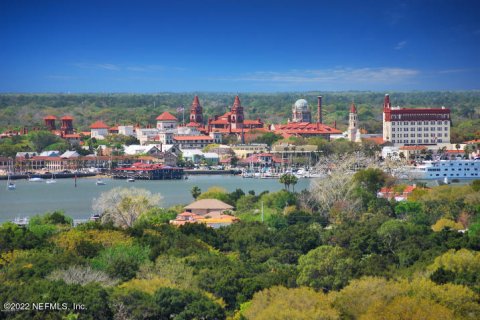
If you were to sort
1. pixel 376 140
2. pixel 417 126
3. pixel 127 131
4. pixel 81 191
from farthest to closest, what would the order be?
pixel 127 131
pixel 417 126
pixel 376 140
pixel 81 191

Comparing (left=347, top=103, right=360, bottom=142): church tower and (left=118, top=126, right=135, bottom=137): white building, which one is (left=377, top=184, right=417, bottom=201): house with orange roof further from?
(left=118, top=126, right=135, bottom=137): white building

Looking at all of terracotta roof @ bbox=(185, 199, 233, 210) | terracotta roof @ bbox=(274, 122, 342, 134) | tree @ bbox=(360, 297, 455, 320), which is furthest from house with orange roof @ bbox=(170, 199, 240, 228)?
terracotta roof @ bbox=(274, 122, 342, 134)

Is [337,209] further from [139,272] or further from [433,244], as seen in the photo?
[139,272]

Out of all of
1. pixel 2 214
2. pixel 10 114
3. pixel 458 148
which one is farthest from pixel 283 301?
pixel 10 114

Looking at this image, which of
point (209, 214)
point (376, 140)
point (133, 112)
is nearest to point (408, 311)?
point (209, 214)

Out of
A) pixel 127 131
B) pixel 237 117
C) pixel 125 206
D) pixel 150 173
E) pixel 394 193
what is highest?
pixel 237 117

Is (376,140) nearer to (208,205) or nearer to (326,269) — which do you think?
(208,205)

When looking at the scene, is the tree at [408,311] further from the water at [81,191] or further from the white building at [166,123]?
the white building at [166,123]

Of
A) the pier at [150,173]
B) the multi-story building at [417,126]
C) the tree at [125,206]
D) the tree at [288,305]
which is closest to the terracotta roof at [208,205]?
the tree at [125,206]
